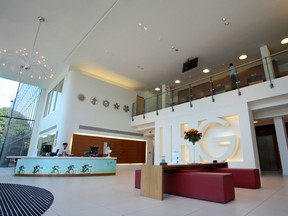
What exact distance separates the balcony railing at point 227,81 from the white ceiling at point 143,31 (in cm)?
145

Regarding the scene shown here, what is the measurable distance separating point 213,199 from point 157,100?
804 cm

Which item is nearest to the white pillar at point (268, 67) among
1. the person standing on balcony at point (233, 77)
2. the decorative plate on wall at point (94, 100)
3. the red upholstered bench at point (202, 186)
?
the person standing on balcony at point (233, 77)

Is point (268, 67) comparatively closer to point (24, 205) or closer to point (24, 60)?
point (24, 205)

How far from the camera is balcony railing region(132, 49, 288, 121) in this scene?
6586mm

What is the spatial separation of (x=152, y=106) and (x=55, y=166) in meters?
6.42

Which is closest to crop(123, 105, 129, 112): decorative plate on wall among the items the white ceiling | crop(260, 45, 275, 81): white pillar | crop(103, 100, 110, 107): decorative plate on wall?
crop(103, 100, 110, 107): decorative plate on wall

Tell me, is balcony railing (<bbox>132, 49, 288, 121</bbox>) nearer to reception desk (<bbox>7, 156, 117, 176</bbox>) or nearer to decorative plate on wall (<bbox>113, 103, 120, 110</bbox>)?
decorative plate on wall (<bbox>113, 103, 120, 110</bbox>)

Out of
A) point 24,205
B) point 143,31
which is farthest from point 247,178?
point 143,31

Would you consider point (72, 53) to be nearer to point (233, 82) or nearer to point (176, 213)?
point (233, 82)

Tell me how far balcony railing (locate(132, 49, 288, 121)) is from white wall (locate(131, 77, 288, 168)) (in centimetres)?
29

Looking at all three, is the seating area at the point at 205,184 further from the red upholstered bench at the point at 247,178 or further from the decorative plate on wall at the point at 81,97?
the decorative plate on wall at the point at 81,97

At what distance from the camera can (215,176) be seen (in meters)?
A: 3.10

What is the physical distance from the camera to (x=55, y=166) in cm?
676

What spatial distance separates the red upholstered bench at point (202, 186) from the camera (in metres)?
2.99
